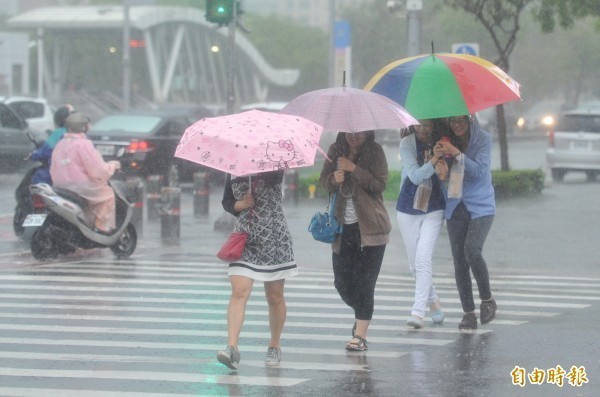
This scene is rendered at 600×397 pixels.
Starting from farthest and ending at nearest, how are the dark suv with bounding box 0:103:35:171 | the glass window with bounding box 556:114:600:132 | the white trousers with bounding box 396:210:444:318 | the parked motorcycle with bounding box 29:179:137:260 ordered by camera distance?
the glass window with bounding box 556:114:600:132
the dark suv with bounding box 0:103:35:171
the parked motorcycle with bounding box 29:179:137:260
the white trousers with bounding box 396:210:444:318

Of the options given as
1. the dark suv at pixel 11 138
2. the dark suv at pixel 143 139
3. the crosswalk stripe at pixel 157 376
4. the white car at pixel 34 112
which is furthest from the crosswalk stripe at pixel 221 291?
the white car at pixel 34 112

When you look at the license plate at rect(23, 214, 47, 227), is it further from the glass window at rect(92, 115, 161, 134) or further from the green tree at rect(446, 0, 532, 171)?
the green tree at rect(446, 0, 532, 171)

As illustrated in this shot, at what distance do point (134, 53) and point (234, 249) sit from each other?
80.0 metres

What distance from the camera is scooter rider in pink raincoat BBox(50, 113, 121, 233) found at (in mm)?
13664

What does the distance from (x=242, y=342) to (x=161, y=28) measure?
75.5m

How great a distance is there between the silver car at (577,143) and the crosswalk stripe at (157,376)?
72.1ft

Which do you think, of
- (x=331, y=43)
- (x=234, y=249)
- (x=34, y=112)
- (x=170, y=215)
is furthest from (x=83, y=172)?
(x=331, y=43)

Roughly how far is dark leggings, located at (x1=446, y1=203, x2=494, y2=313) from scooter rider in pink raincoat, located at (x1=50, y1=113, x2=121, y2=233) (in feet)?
18.4

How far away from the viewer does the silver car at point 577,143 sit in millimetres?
28297

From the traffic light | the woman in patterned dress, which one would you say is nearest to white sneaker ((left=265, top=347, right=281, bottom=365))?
the woman in patterned dress

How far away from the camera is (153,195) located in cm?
1805

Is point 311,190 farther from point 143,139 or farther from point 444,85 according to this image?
point 444,85

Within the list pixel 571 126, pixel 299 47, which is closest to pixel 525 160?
Result: pixel 571 126

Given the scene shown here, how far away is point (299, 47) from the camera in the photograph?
106062 mm
